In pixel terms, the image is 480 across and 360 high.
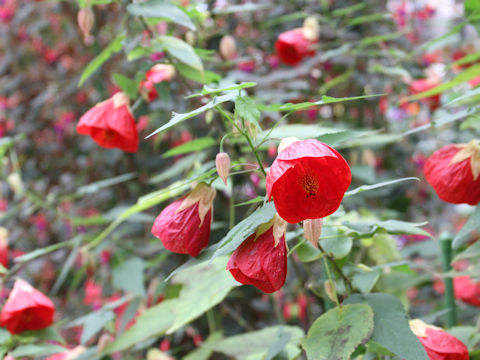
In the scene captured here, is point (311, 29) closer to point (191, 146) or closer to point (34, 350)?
point (191, 146)

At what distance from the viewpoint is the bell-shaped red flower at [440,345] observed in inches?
19.9

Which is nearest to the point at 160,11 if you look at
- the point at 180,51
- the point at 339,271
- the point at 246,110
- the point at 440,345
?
the point at 180,51

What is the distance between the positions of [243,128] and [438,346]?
29 centimetres

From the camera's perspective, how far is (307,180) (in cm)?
45

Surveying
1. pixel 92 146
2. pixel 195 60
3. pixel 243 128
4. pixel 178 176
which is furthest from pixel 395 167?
pixel 243 128

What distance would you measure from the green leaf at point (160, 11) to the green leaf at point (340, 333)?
0.42 meters

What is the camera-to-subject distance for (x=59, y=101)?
1.66m

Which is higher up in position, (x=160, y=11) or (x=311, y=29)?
(x=160, y=11)

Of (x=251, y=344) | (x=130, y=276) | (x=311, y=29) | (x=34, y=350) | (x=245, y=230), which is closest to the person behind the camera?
(x=245, y=230)

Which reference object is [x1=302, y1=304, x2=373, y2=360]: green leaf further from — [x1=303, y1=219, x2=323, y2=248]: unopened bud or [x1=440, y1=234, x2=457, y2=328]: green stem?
[x1=440, y1=234, x2=457, y2=328]: green stem

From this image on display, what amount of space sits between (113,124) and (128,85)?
0.23 feet

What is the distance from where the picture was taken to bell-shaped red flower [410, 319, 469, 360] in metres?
0.51

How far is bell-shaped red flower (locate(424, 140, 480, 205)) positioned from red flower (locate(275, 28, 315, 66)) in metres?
0.59

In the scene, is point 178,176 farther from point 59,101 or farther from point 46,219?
point 46,219
